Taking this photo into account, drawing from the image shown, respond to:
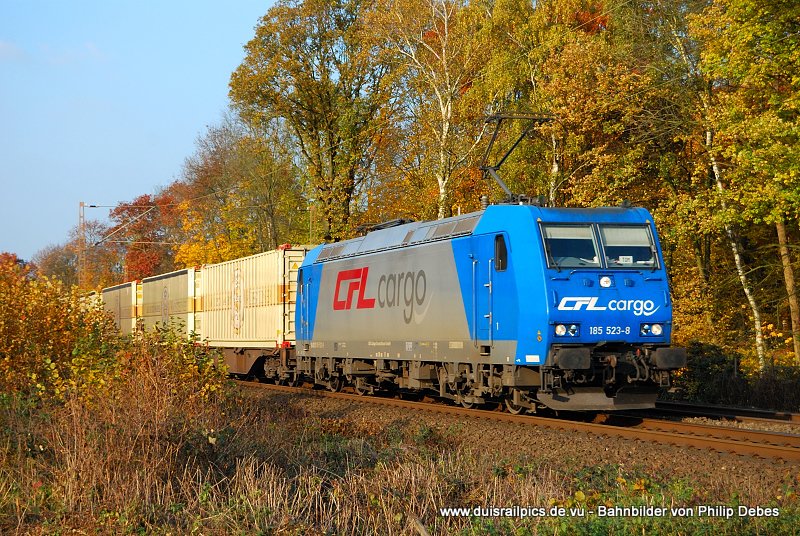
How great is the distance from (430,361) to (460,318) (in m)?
1.63

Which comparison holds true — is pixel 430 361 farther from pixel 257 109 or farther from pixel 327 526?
pixel 257 109

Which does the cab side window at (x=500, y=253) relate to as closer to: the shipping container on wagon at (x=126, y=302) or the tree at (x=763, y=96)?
the tree at (x=763, y=96)

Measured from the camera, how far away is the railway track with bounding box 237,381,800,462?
38.3 ft

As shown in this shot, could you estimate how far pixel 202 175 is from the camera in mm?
72000

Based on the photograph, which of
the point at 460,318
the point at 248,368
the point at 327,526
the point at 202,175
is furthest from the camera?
the point at 202,175

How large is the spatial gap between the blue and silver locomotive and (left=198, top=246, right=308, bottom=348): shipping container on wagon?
26.5 ft

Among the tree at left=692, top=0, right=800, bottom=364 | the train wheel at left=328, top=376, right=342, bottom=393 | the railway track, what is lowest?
the railway track

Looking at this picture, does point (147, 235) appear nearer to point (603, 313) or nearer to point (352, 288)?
point (352, 288)

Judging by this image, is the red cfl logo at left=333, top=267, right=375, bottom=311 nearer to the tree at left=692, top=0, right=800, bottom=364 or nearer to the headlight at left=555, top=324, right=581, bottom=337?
the headlight at left=555, top=324, right=581, bottom=337

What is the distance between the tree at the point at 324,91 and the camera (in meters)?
37.3

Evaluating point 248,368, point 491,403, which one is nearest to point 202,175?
point 248,368

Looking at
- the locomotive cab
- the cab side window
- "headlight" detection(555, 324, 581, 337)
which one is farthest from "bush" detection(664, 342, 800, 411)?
the cab side window

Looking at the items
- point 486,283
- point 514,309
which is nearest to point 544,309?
point 514,309

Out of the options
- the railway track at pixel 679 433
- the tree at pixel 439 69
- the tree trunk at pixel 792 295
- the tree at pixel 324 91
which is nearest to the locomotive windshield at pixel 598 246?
the railway track at pixel 679 433
